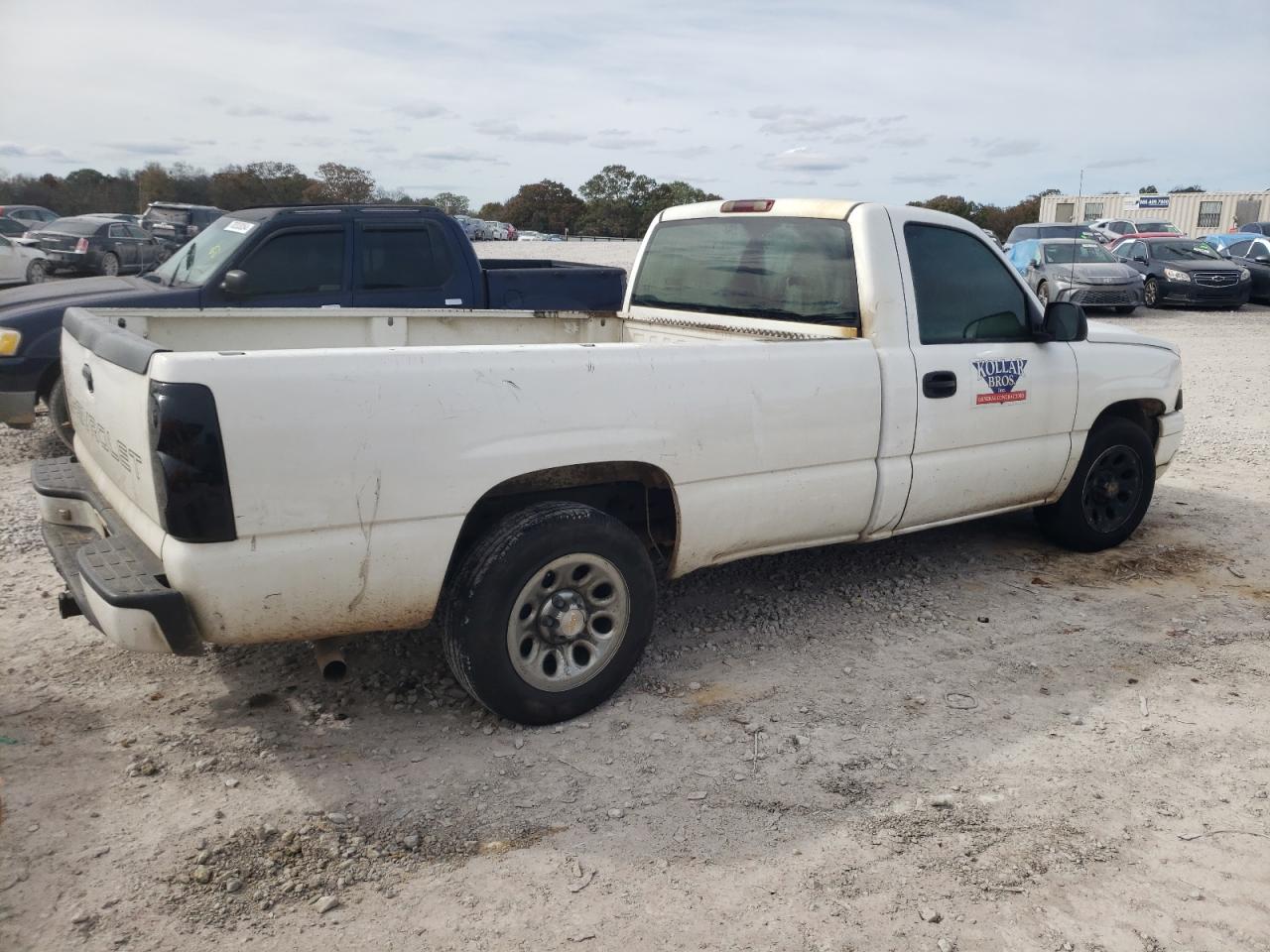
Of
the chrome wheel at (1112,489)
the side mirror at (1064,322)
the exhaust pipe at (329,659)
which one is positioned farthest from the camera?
the chrome wheel at (1112,489)

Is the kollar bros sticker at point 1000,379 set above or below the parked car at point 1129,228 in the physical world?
below

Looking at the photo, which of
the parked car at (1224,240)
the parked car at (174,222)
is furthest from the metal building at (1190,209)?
the parked car at (174,222)

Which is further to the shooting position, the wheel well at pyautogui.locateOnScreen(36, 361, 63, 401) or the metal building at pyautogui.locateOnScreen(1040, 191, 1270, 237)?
the metal building at pyautogui.locateOnScreen(1040, 191, 1270, 237)

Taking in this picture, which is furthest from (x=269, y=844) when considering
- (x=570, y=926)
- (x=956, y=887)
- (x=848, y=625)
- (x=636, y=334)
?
(x=636, y=334)

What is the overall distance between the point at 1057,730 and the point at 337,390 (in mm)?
2797

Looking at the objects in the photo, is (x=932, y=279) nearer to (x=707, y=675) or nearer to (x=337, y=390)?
(x=707, y=675)

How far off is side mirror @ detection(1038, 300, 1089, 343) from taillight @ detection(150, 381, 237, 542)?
147 inches

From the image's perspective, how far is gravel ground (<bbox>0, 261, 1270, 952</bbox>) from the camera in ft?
8.91

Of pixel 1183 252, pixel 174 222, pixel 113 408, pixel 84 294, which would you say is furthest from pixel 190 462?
pixel 174 222

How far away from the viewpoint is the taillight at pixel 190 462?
2.90 m

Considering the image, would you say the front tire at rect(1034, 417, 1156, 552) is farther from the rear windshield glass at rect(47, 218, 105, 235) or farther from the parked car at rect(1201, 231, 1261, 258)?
the rear windshield glass at rect(47, 218, 105, 235)

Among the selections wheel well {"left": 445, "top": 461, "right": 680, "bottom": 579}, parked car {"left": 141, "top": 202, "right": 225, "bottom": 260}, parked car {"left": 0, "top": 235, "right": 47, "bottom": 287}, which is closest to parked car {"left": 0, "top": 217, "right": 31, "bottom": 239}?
parked car {"left": 141, "top": 202, "right": 225, "bottom": 260}

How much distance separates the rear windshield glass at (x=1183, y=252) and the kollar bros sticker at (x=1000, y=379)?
17716mm

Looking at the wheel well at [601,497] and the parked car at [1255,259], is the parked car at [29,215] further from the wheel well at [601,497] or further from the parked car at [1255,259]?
the wheel well at [601,497]
